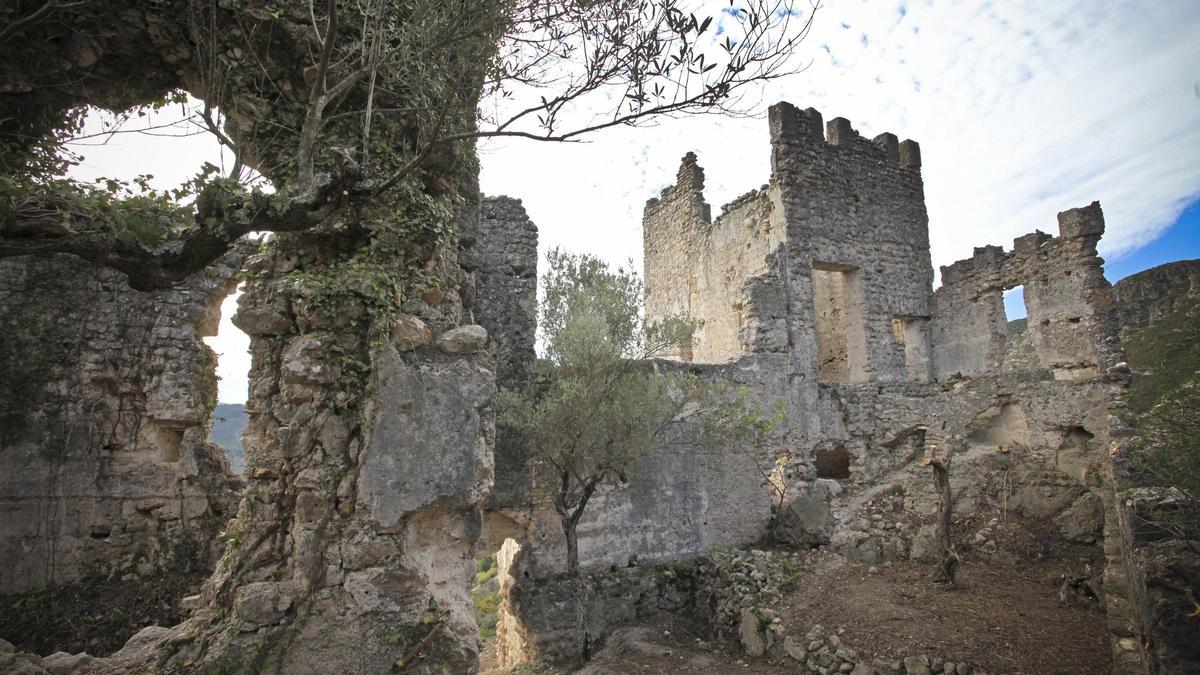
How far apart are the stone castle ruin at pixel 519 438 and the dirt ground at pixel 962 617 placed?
1.64 ft

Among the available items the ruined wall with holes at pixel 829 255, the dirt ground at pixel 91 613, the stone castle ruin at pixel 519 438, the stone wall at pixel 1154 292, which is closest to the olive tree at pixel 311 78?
the stone castle ruin at pixel 519 438

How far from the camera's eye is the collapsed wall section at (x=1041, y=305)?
12.5 meters

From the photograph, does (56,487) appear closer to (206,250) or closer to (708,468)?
(206,250)

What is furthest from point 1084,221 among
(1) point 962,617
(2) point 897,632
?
(2) point 897,632

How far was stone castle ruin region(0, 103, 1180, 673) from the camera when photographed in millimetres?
4305

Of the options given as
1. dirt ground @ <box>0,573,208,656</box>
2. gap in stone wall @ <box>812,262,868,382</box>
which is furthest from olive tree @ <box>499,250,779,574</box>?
gap in stone wall @ <box>812,262,868,382</box>

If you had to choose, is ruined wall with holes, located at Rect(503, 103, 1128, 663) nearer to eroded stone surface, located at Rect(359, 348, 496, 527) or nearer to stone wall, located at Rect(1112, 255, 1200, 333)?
eroded stone surface, located at Rect(359, 348, 496, 527)

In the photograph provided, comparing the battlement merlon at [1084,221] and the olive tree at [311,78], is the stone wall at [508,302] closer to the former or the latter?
the olive tree at [311,78]

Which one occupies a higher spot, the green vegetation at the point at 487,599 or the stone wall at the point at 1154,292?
the stone wall at the point at 1154,292

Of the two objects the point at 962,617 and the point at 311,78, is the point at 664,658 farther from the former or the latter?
the point at 311,78

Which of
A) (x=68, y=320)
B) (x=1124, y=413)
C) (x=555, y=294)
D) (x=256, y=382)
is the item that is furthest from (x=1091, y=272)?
(x=68, y=320)

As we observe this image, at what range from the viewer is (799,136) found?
13.6m

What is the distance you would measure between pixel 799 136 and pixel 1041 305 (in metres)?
6.67

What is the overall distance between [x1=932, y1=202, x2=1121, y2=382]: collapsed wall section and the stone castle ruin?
52 millimetres
